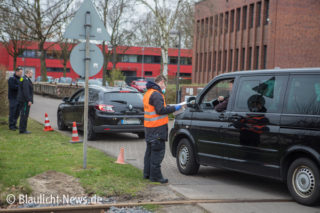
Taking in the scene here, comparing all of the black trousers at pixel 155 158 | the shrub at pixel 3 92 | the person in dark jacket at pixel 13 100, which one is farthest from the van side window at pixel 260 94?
the shrub at pixel 3 92

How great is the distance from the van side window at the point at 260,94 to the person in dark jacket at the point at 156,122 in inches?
42.0

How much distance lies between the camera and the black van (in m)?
6.48

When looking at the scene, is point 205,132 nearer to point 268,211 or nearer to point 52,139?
point 268,211

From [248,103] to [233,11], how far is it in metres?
41.3

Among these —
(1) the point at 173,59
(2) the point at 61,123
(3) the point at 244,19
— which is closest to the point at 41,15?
(3) the point at 244,19

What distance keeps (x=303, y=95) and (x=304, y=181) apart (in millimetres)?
1209

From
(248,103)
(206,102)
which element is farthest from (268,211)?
(206,102)

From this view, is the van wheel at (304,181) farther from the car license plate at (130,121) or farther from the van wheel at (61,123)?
the van wheel at (61,123)

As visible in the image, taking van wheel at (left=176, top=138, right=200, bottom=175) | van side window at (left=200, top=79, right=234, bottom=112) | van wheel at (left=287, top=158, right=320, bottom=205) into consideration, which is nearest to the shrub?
van wheel at (left=176, top=138, right=200, bottom=175)

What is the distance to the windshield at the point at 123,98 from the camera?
13609mm

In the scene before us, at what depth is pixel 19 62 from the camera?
94.8 m

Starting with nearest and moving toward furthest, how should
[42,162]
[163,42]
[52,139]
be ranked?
[42,162], [52,139], [163,42]

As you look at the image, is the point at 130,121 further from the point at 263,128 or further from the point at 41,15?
the point at 41,15

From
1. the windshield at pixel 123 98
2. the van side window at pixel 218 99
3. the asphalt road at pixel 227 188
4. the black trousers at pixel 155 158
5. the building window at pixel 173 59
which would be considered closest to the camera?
the asphalt road at pixel 227 188
